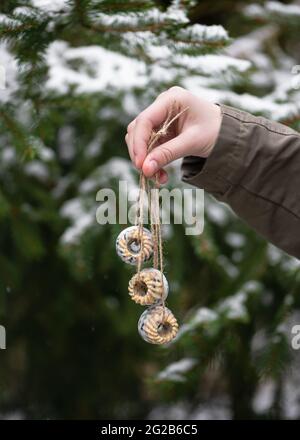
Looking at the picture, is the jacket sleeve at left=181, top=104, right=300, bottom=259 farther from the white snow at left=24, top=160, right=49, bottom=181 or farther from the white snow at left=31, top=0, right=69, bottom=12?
the white snow at left=24, top=160, right=49, bottom=181

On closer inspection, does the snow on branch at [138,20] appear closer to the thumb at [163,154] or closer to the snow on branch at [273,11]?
the thumb at [163,154]

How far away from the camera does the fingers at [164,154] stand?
97 centimetres

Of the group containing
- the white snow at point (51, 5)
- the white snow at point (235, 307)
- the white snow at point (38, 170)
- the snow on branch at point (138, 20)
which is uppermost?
the white snow at point (51, 5)

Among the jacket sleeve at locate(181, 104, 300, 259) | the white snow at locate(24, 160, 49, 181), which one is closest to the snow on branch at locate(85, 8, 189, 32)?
the jacket sleeve at locate(181, 104, 300, 259)

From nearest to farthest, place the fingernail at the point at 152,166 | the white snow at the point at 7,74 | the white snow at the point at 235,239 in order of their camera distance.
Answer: the fingernail at the point at 152,166, the white snow at the point at 7,74, the white snow at the point at 235,239

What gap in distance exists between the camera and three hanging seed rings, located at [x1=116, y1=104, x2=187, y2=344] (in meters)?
1.02

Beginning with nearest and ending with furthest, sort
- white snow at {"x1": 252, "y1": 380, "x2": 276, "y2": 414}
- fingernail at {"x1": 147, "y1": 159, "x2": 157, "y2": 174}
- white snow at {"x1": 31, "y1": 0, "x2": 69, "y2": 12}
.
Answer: fingernail at {"x1": 147, "y1": 159, "x2": 157, "y2": 174}
white snow at {"x1": 31, "y1": 0, "x2": 69, "y2": 12}
white snow at {"x1": 252, "y1": 380, "x2": 276, "y2": 414}

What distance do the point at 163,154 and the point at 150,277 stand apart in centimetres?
21

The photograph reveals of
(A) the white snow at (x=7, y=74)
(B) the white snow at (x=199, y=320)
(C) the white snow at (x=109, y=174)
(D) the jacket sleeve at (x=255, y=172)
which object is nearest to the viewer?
(D) the jacket sleeve at (x=255, y=172)

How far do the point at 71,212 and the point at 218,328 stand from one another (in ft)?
2.29

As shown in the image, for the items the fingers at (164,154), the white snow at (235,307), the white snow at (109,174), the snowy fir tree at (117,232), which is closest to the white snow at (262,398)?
the snowy fir tree at (117,232)

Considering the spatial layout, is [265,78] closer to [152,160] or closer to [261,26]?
[261,26]

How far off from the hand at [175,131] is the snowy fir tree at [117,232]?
1.08 feet
